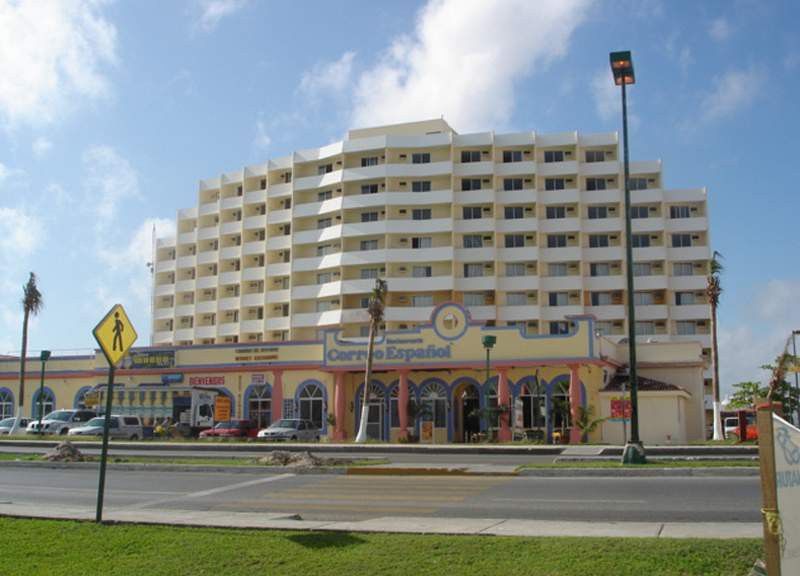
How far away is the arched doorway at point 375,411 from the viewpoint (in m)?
48.5

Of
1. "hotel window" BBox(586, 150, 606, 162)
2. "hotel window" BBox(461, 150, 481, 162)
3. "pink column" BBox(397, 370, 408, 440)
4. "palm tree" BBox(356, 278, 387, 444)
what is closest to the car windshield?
"palm tree" BBox(356, 278, 387, 444)

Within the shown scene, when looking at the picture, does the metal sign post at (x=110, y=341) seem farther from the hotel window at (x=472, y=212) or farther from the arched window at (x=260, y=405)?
the hotel window at (x=472, y=212)

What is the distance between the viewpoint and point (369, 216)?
269 feet

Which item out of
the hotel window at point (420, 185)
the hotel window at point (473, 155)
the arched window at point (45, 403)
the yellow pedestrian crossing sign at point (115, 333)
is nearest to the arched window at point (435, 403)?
Result: the arched window at point (45, 403)

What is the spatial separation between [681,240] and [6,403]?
2307 inches

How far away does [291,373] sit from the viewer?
5062 centimetres

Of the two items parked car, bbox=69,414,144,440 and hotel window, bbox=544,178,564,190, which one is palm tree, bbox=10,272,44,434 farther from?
hotel window, bbox=544,178,564,190

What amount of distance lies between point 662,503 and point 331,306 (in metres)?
68.7

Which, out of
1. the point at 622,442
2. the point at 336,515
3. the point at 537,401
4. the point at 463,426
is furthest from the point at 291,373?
the point at 336,515

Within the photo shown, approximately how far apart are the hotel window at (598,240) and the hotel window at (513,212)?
682 centimetres

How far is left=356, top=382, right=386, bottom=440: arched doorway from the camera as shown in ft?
159

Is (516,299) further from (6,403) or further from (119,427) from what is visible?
(6,403)

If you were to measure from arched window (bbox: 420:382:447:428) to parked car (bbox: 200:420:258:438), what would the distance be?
10.2m

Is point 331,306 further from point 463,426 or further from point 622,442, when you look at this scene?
point 622,442
